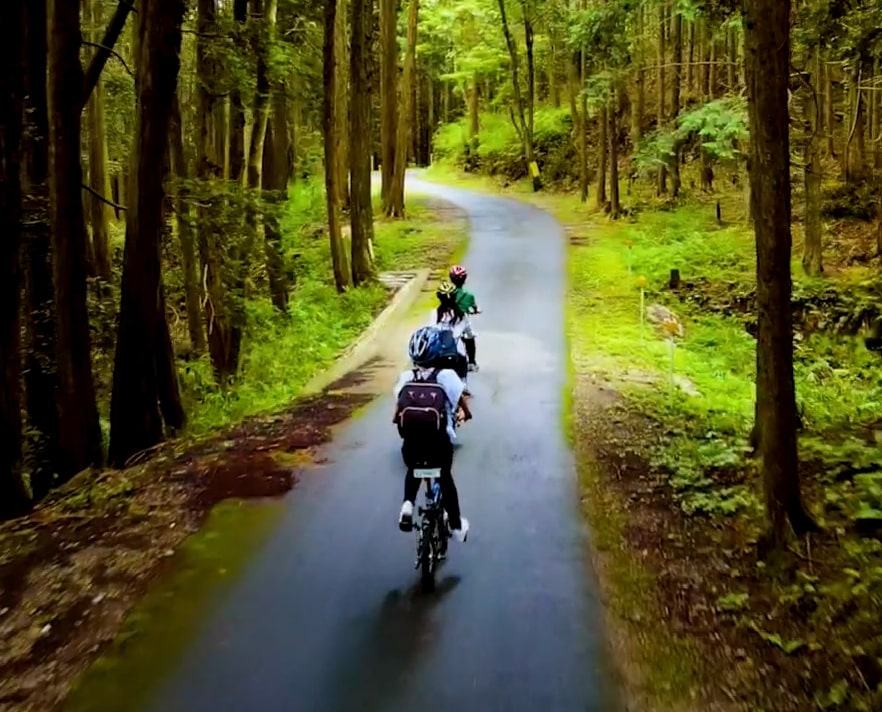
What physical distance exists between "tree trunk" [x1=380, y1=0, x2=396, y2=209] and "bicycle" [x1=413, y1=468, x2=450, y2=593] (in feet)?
81.1

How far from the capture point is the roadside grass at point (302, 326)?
50.8 ft

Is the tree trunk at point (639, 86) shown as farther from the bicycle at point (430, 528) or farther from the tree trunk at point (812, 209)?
the bicycle at point (430, 528)

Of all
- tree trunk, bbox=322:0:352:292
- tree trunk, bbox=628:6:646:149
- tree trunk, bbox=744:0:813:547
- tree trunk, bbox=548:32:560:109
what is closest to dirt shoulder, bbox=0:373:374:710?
tree trunk, bbox=744:0:813:547

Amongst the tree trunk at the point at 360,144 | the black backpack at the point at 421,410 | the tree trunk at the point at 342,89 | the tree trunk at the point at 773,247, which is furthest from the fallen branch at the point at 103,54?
the tree trunk at the point at 342,89

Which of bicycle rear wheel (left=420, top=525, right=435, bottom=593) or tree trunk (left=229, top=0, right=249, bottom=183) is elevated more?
tree trunk (left=229, top=0, right=249, bottom=183)

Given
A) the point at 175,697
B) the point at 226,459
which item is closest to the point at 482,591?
the point at 175,697

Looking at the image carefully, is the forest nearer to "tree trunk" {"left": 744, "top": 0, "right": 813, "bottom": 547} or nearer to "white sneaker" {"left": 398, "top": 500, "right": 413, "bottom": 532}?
"tree trunk" {"left": 744, "top": 0, "right": 813, "bottom": 547}

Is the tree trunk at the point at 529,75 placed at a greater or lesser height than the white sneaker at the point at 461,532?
greater

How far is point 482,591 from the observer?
7.00 m

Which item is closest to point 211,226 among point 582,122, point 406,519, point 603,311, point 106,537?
point 106,537

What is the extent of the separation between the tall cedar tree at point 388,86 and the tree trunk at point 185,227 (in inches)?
524

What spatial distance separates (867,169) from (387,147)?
1627cm

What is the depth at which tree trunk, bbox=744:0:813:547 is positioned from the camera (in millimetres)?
6801

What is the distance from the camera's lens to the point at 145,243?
1115cm
